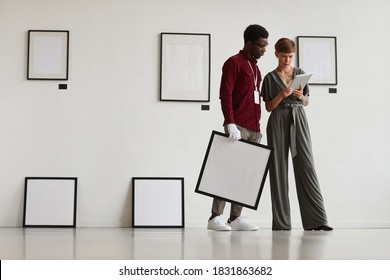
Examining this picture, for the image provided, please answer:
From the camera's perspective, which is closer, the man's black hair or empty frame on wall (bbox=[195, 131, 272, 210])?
empty frame on wall (bbox=[195, 131, 272, 210])

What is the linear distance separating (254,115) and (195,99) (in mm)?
2309

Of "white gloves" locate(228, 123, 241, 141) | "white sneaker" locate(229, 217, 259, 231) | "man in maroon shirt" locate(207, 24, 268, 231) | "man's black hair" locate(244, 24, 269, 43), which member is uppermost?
"man's black hair" locate(244, 24, 269, 43)

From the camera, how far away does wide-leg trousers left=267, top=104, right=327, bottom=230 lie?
4547mm

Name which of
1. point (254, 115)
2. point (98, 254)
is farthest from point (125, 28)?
point (98, 254)

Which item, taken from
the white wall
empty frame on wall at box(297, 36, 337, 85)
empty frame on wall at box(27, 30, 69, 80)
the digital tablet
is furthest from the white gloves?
empty frame on wall at box(27, 30, 69, 80)

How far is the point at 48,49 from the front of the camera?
673cm

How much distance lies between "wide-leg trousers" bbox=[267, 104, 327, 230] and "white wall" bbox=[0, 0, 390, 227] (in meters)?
2.10

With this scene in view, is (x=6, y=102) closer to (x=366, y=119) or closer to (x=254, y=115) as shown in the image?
(x=254, y=115)

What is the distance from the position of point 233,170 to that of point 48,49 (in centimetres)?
335

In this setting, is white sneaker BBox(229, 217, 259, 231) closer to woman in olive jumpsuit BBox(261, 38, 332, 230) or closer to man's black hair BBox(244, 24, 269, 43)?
woman in olive jumpsuit BBox(261, 38, 332, 230)

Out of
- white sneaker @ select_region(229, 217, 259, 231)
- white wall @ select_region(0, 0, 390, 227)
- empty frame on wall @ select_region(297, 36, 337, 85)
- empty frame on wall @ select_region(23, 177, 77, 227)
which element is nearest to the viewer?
white sneaker @ select_region(229, 217, 259, 231)

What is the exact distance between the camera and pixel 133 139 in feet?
22.1

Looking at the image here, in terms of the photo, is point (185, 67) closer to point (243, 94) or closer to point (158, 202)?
point (158, 202)

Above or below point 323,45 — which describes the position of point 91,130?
below
